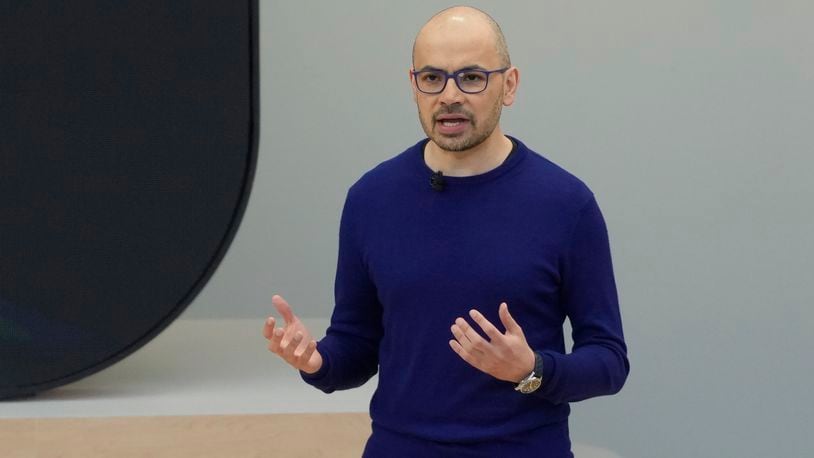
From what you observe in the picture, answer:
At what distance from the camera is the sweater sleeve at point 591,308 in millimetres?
1390

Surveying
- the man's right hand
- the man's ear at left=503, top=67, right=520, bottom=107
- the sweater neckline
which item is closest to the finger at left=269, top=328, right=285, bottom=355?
the man's right hand

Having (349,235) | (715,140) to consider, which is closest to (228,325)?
(715,140)

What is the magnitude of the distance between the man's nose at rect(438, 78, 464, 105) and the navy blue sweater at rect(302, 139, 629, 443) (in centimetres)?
8

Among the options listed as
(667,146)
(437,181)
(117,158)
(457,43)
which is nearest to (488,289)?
(437,181)

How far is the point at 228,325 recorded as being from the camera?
125 inches

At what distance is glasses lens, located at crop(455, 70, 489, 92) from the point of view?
4.60 feet

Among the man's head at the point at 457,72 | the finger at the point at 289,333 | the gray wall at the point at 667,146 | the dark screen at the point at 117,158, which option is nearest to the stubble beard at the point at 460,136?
the man's head at the point at 457,72

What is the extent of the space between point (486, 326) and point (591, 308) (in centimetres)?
17

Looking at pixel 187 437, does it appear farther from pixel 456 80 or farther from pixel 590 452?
pixel 456 80

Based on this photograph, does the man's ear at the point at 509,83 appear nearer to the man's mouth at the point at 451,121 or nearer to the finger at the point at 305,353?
the man's mouth at the point at 451,121

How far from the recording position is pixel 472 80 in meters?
1.41

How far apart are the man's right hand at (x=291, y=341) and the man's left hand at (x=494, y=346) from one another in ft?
0.60

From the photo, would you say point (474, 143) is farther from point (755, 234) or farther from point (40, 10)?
point (755, 234)

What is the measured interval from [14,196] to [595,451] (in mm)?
1351
